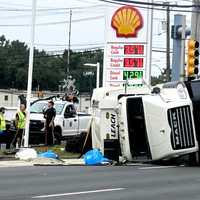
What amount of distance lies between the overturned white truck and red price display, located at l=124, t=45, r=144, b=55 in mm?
8901

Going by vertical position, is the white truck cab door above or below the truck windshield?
below

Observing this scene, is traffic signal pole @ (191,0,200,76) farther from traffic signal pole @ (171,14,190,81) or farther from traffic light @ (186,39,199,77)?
traffic light @ (186,39,199,77)

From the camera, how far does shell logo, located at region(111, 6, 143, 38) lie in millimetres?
30234

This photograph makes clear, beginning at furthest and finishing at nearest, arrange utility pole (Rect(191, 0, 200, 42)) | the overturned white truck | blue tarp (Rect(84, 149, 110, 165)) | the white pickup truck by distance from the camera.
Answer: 1. the white pickup truck
2. utility pole (Rect(191, 0, 200, 42))
3. blue tarp (Rect(84, 149, 110, 165))
4. the overturned white truck

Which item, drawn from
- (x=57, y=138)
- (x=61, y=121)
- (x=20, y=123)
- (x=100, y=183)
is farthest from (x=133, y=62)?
(x=100, y=183)

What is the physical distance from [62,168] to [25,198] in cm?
690

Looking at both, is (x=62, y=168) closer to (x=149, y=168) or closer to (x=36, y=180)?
(x=149, y=168)

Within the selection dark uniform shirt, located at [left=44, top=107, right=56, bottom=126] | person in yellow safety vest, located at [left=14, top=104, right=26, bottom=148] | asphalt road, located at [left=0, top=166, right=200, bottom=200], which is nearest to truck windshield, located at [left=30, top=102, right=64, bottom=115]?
dark uniform shirt, located at [left=44, top=107, right=56, bottom=126]

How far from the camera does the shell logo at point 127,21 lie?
99.2 ft

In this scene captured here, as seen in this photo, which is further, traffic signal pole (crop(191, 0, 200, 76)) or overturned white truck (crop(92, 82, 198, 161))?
traffic signal pole (crop(191, 0, 200, 76))

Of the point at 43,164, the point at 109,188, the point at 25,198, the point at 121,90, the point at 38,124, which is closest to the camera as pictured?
the point at 25,198

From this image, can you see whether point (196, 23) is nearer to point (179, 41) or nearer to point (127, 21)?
point (179, 41)

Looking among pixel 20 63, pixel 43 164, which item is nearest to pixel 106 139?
pixel 43 164

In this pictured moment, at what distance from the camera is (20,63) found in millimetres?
117625
